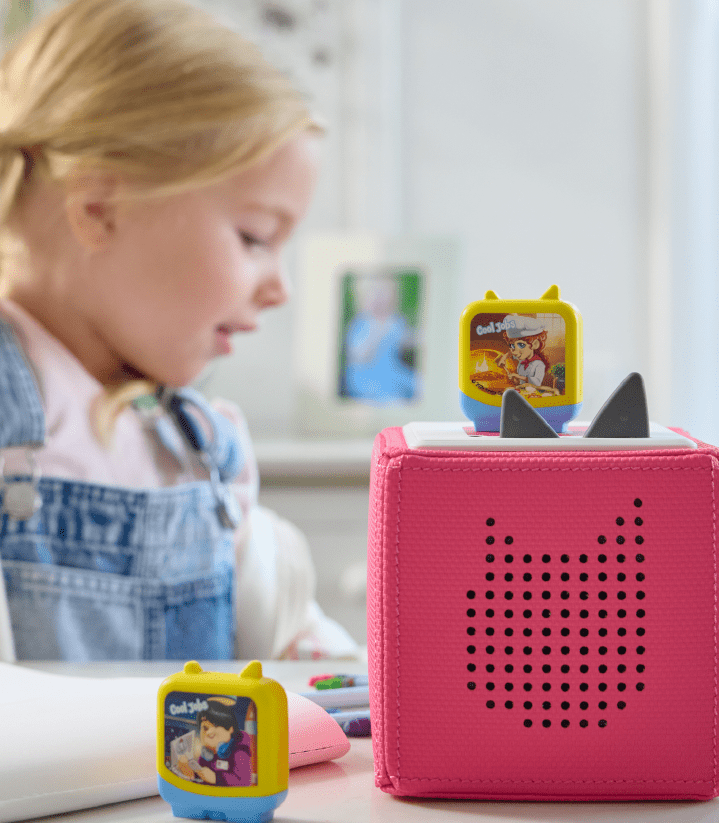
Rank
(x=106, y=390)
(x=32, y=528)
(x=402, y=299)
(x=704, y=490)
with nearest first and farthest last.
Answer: (x=704, y=490)
(x=32, y=528)
(x=106, y=390)
(x=402, y=299)

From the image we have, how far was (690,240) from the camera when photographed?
1359mm

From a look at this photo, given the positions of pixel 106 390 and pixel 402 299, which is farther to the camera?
pixel 402 299

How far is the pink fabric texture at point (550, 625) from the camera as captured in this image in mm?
325

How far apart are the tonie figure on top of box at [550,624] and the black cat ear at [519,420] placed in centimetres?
1

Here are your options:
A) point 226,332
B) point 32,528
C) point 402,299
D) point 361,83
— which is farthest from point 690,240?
point 32,528

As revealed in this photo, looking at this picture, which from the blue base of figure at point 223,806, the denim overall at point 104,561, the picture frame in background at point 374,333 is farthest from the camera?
the picture frame in background at point 374,333

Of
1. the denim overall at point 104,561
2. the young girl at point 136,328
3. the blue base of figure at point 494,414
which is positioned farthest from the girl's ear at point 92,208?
the blue base of figure at point 494,414

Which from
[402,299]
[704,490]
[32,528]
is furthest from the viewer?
[402,299]

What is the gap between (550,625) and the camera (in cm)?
33

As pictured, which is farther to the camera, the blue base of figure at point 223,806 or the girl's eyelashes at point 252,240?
the girl's eyelashes at point 252,240

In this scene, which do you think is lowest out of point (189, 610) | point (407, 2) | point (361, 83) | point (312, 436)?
point (189, 610)

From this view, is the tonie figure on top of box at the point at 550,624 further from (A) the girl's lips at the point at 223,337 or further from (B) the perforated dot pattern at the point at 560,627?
(A) the girl's lips at the point at 223,337

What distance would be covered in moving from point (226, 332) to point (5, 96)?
297mm

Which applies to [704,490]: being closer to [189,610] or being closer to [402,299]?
[189,610]
